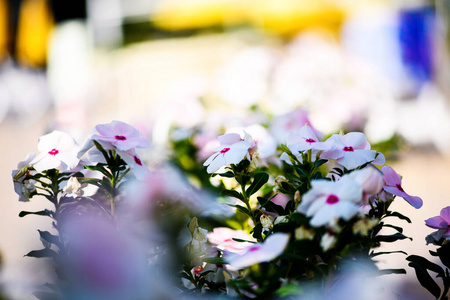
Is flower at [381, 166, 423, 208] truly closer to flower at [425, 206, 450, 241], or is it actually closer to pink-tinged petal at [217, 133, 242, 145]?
flower at [425, 206, 450, 241]

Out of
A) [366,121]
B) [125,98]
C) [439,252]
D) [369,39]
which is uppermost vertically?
[439,252]

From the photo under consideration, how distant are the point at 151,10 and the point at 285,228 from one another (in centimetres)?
747

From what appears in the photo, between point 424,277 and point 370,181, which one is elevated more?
point 370,181

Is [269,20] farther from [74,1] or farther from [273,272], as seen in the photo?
[273,272]

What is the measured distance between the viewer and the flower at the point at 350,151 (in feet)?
2.44

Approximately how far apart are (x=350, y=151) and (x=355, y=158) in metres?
0.02

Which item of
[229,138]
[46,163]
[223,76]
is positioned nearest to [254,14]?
[223,76]

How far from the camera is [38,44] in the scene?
8.27 metres

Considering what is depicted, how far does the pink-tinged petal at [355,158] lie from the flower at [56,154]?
1.42 ft

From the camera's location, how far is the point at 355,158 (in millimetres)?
749

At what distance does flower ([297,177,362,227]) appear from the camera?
580mm

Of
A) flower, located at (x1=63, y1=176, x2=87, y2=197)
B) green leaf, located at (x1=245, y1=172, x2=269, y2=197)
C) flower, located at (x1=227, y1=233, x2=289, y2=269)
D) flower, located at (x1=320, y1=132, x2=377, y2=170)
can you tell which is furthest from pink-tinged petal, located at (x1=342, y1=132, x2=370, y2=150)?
flower, located at (x1=63, y1=176, x2=87, y2=197)

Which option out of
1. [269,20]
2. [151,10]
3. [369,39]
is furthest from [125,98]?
[369,39]

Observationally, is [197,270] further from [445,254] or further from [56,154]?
[445,254]
